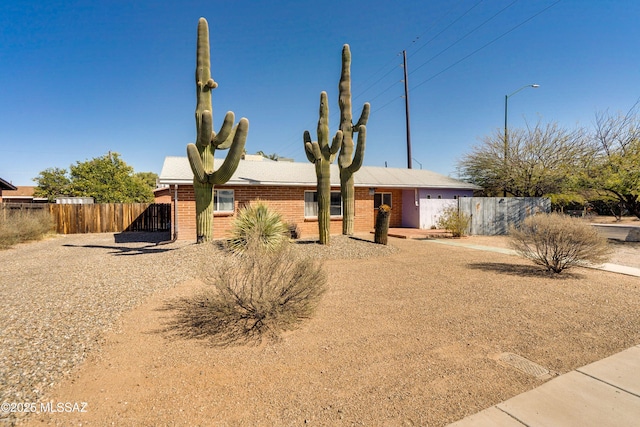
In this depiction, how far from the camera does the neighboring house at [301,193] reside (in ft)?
42.7

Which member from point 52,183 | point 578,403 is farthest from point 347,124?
point 52,183

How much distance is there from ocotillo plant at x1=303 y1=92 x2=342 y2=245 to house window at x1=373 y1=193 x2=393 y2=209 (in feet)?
27.3

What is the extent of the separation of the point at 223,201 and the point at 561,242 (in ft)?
40.1

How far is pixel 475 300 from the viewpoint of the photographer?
5504 millimetres

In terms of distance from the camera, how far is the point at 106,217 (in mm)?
18188

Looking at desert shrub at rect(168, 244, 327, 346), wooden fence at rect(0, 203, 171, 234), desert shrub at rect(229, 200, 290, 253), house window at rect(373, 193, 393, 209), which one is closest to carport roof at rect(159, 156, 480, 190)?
house window at rect(373, 193, 393, 209)

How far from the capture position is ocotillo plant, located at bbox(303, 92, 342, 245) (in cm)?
1084

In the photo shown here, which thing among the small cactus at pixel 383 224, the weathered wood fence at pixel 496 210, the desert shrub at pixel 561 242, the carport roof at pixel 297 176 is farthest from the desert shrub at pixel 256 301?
the weathered wood fence at pixel 496 210

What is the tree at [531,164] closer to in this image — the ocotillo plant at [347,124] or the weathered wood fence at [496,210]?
the weathered wood fence at [496,210]

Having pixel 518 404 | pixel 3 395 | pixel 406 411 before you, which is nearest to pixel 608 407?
pixel 518 404

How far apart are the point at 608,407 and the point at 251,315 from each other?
13.0 ft

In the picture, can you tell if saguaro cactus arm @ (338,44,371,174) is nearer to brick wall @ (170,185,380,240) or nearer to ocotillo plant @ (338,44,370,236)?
ocotillo plant @ (338,44,370,236)

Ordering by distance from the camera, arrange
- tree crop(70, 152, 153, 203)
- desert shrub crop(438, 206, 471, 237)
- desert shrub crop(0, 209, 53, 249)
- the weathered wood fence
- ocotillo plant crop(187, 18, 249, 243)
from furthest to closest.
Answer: tree crop(70, 152, 153, 203)
the weathered wood fence
desert shrub crop(438, 206, 471, 237)
desert shrub crop(0, 209, 53, 249)
ocotillo plant crop(187, 18, 249, 243)

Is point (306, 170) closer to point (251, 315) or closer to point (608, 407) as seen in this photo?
point (251, 315)
